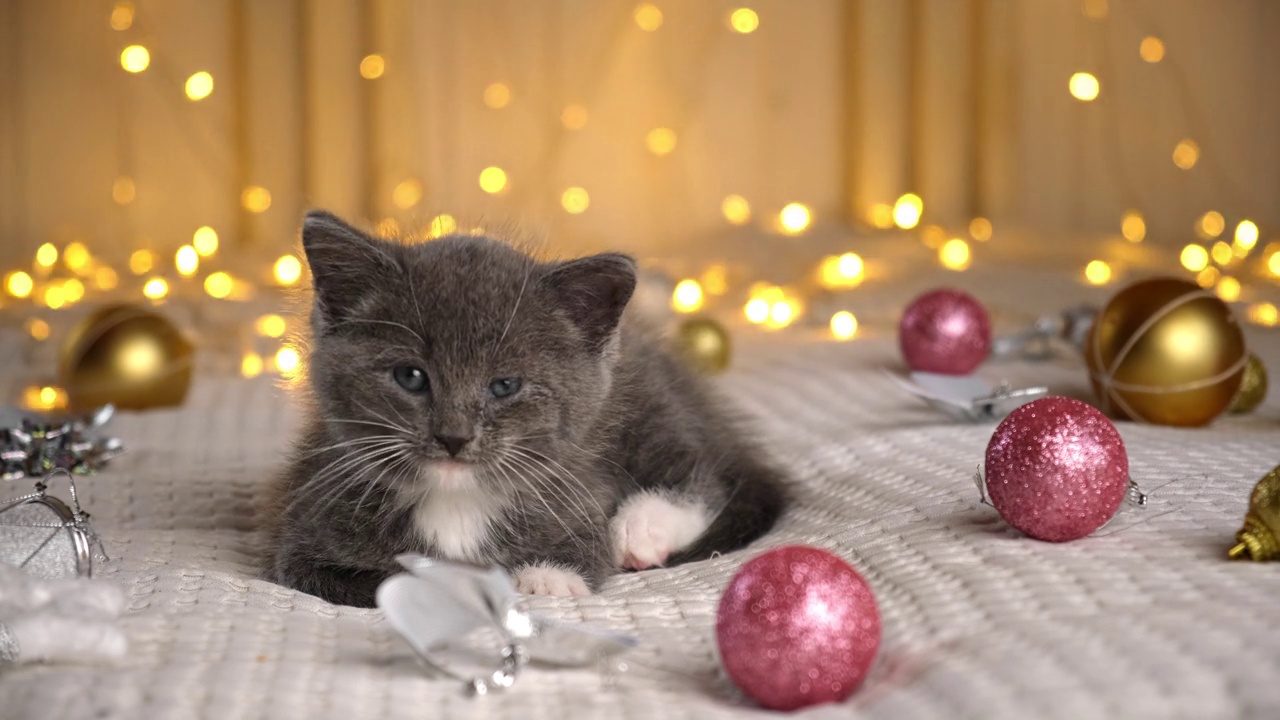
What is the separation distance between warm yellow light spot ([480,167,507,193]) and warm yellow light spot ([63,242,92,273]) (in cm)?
102

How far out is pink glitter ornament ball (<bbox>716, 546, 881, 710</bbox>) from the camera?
0.88 meters

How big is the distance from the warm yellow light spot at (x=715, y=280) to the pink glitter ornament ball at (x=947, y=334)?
3.26 ft

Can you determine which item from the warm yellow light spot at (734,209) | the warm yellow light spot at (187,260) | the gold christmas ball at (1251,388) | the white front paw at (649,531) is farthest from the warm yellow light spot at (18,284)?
the gold christmas ball at (1251,388)

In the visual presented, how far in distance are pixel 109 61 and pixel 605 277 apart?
7.99 ft

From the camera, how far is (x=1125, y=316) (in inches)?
72.4

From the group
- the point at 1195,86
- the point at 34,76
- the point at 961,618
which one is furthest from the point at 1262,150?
the point at 34,76

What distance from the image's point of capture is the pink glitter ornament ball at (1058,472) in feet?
3.75

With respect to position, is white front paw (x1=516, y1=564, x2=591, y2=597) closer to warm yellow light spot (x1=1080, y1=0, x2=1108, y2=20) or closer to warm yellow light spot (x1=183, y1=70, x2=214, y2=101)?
warm yellow light spot (x1=183, y1=70, x2=214, y2=101)

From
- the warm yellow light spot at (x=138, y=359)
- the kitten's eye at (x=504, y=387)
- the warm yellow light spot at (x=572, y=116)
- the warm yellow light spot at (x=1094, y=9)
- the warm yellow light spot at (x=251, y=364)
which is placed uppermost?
the warm yellow light spot at (x=1094, y=9)

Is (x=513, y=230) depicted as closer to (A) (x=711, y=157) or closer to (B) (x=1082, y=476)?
(B) (x=1082, y=476)

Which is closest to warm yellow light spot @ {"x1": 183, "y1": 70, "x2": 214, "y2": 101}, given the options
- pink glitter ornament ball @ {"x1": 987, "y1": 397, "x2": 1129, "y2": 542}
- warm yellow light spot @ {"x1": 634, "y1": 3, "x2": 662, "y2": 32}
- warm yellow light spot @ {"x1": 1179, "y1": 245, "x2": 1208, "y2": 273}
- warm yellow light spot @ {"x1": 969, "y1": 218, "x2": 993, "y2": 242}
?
warm yellow light spot @ {"x1": 634, "y1": 3, "x2": 662, "y2": 32}

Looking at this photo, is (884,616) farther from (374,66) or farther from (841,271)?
(374,66)

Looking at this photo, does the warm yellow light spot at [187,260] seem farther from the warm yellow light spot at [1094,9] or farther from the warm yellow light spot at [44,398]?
the warm yellow light spot at [1094,9]

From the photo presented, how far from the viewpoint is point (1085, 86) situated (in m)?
3.27
